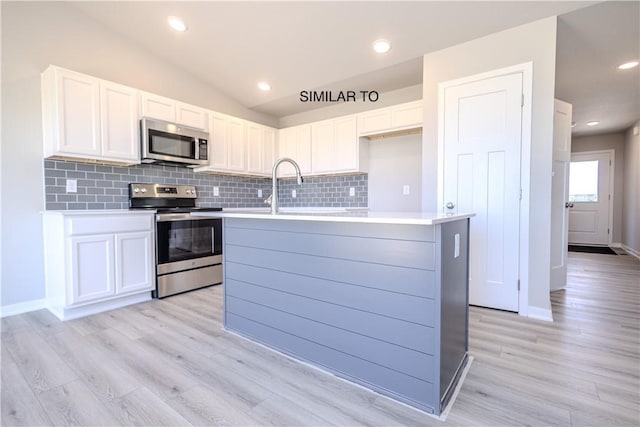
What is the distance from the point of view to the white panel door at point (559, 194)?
3.35m

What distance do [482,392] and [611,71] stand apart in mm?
3860

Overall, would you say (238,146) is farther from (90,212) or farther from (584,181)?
(584,181)

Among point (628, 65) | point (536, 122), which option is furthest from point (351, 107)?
point (628, 65)

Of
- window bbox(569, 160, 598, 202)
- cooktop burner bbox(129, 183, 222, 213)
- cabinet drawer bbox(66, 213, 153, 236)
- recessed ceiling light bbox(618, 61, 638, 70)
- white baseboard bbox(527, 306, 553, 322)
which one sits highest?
recessed ceiling light bbox(618, 61, 638, 70)

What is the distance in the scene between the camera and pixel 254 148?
14.6 feet

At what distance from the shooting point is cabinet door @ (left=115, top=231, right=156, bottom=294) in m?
2.81

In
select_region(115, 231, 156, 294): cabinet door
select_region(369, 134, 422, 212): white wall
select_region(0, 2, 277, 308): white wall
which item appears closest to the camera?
select_region(0, 2, 277, 308): white wall

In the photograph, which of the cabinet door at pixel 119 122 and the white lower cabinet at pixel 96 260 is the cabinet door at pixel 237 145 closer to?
the cabinet door at pixel 119 122

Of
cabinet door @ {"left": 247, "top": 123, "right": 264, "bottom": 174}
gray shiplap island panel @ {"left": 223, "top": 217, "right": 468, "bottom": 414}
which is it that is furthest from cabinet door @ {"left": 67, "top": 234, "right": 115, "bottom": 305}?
cabinet door @ {"left": 247, "top": 123, "right": 264, "bottom": 174}

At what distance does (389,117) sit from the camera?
3.72m

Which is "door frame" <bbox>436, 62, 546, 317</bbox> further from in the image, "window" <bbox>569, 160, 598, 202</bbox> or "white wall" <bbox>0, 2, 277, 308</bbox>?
"window" <bbox>569, 160, 598, 202</bbox>

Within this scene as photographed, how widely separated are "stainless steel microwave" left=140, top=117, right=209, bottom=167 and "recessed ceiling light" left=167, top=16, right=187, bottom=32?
947 mm

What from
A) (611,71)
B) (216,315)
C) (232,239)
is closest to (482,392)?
(232,239)

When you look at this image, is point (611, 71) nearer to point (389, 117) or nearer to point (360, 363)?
point (389, 117)
